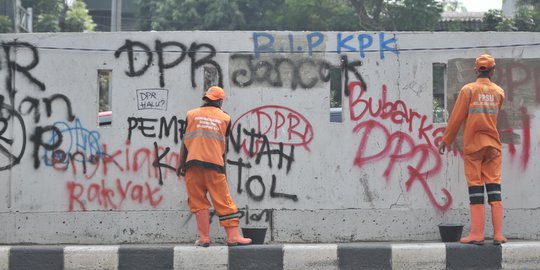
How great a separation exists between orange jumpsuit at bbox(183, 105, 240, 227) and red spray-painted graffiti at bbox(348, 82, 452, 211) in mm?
1496

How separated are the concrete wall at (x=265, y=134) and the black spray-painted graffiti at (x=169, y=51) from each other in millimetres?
12

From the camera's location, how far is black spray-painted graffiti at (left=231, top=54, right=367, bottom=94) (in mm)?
8617

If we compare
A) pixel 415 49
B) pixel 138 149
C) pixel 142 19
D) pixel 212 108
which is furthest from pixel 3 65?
pixel 142 19

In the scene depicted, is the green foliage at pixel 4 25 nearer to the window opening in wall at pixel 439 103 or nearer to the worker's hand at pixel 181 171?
the window opening in wall at pixel 439 103

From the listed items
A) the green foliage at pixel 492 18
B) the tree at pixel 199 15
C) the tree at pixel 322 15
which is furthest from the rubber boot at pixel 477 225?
the tree at pixel 199 15

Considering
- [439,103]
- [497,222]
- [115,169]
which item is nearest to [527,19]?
[439,103]

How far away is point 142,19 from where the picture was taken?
39562mm

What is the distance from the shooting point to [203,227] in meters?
7.83

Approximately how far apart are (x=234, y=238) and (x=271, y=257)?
0.45m

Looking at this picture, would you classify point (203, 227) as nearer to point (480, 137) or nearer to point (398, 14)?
point (480, 137)

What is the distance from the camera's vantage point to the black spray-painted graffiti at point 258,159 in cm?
862

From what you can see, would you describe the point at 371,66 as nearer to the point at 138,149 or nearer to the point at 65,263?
the point at 138,149

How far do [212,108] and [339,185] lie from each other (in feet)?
5.19

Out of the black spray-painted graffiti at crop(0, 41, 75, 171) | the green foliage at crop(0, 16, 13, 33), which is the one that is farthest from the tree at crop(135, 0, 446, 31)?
the black spray-painted graffiti at crop(0, 41, 75, 171)
